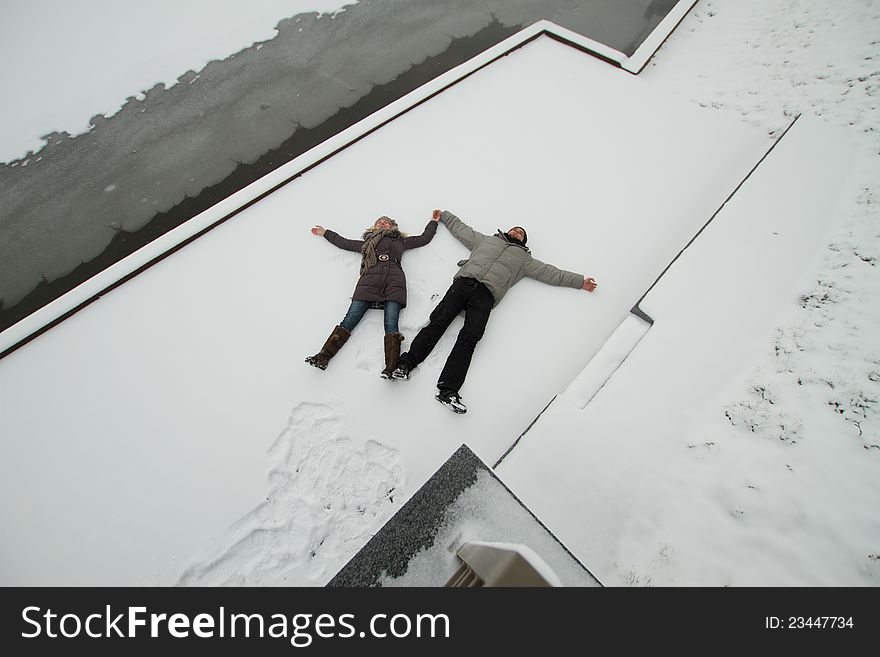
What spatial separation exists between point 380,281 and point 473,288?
843mm

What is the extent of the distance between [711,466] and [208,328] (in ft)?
13.9

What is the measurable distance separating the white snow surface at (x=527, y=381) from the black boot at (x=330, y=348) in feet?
0.52

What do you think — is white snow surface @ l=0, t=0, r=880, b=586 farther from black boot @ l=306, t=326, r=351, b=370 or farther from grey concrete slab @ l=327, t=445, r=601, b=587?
grey concrete slab @ l=327, t=445, r=601, b=587

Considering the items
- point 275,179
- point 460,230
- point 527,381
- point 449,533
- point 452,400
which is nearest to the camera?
point 449,533

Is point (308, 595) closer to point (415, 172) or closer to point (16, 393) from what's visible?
point (16, 393)

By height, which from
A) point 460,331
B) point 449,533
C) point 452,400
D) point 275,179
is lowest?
point 449,533

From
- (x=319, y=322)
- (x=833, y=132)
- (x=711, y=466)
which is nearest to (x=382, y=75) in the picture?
(x=319, y=322)

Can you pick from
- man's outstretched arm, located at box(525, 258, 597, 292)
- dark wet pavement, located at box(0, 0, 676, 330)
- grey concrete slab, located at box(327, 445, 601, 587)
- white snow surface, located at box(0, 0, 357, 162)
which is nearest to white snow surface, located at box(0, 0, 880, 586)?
man's outstretched arm, located at box(525, 258, 597, 292)

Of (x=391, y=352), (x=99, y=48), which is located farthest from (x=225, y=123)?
(x=391, y=352)

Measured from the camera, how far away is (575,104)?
5531mm

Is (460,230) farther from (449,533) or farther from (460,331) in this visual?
(449,533)

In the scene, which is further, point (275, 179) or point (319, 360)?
point (275, 179)

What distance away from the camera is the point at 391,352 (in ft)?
12.0

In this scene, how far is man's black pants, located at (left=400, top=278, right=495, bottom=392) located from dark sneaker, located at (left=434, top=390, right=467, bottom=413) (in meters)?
0.04
